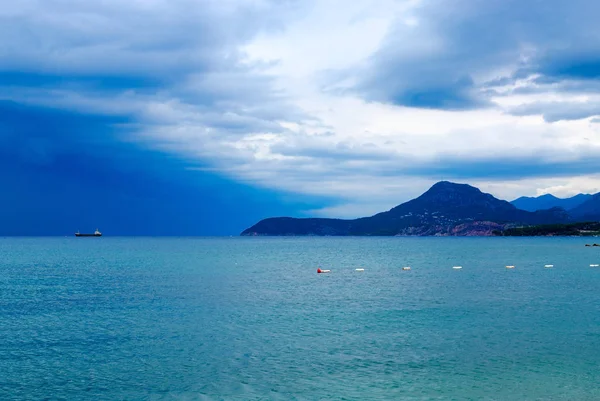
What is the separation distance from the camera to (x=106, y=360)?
40156 millimetres

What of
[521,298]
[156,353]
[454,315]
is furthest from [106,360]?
[521,298]

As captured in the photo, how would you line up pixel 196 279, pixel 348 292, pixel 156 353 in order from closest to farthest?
pixel 156 353, pixel 348 292, pixel 196 279

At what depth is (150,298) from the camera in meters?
Result: 74.4

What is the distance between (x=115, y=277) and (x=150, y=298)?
36.7m

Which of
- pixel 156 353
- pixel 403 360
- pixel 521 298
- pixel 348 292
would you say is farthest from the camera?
pixel 348 292

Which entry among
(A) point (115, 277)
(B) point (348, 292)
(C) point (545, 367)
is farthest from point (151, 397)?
(A) point (115, 277)

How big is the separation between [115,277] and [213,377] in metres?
78.4

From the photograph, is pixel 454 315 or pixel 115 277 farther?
pixel 115 277

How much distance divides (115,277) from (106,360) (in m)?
70.9

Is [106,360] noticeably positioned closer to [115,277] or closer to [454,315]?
[454,315]

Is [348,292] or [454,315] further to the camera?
[348,292]

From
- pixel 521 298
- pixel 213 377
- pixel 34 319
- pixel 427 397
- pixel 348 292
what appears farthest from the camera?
pixel 348 292

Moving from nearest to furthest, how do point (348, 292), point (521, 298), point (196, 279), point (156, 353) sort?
point (156, 353) → point (521, 298) → point (348, 292) → point (196, 279)

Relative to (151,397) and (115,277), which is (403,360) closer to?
(151,397)
